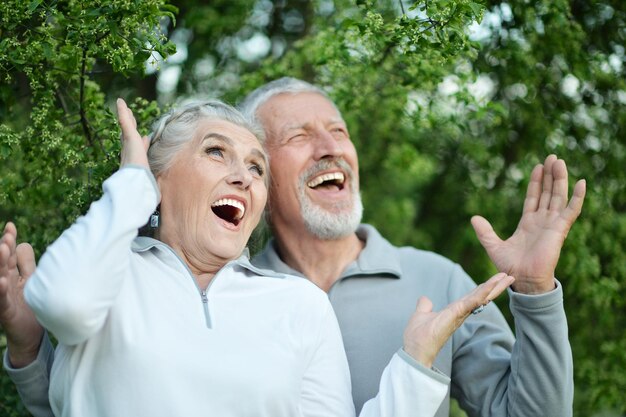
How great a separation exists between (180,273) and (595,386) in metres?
3.01

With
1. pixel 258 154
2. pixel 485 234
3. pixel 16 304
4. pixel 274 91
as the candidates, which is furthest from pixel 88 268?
pixel 274 91

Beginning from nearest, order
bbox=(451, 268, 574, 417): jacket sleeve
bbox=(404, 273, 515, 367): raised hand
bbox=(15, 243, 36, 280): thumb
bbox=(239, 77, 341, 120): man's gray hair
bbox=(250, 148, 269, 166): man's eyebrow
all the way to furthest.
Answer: bbox=(404, 273, 515, 367): raised hand < bbox=(15, 243, 36, 280): thumb < bbox=(451, 268, 574, 417): jacket sleeve < bbox=(250, 148, 269, 166): man's eyebrow < bbox=(239, 77, 341, 120): man's gray hair

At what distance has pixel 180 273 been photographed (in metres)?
2.57

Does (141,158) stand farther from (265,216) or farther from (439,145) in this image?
(439,145)

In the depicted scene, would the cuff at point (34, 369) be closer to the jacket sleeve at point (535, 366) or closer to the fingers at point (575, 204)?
the jacket sleeve at point (535, 366)

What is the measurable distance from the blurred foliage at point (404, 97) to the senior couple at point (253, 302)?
458mm

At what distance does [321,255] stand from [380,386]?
1.20 m

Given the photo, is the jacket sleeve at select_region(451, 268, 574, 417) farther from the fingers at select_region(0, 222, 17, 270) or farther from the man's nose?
the fingers at select_region(0, 222, 17, 270)

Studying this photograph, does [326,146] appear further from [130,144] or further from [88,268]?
[88,268]

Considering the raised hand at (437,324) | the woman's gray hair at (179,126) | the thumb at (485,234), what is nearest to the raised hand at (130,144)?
the woman's gray hair at (179,126)

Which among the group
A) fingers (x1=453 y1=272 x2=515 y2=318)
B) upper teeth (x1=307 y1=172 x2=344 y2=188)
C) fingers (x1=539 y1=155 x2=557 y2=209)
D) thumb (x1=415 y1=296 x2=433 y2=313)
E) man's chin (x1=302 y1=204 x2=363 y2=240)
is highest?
fingers (x1=539 y1=155 x2=557 y2=209)

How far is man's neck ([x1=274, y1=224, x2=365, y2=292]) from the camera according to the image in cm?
355

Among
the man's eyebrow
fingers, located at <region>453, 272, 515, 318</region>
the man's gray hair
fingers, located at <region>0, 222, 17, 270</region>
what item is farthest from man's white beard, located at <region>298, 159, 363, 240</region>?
fingers, located at <region>0, 222, 17, 270</region>

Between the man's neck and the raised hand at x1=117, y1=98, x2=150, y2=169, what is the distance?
123cm
